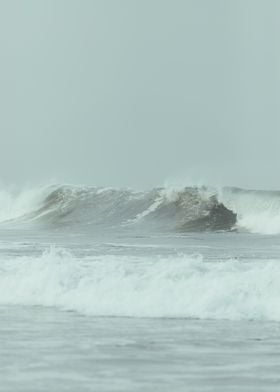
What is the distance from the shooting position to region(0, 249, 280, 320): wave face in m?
13.8

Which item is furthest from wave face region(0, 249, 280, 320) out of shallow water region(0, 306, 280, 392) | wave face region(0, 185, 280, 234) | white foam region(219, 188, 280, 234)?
white foam region(219, 188, 280, 234)

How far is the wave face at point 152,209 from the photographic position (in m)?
46.4

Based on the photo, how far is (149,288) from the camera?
1512 centimetres

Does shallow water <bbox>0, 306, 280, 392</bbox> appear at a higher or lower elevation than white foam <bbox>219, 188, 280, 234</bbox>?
lower

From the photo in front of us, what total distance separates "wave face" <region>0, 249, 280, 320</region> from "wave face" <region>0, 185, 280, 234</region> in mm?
26333

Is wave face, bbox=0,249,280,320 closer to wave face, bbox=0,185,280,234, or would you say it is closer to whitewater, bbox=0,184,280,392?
whitewater, bbox=0,184,280,392

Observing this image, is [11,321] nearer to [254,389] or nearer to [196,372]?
[196,372]

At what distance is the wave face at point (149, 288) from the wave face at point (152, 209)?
26333 mm

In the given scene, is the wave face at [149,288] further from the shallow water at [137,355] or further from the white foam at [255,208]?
the white foam at [255,208]

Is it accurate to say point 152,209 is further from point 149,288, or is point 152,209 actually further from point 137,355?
point 137,355

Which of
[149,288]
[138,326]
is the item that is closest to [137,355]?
[138,326]

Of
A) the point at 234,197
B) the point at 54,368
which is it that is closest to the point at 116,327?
the point at 54,368

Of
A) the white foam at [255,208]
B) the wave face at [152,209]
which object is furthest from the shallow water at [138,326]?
the white foam at [255,208]

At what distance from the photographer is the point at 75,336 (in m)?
11.5
